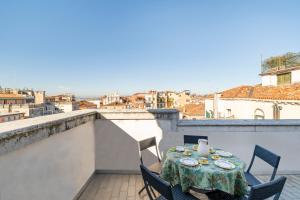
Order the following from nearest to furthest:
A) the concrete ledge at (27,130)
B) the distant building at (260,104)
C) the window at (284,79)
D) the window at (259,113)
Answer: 1. the concrete ledge at (27,130)
2. the distant building at (260,104)
3. the window at (259,113)
4. the window at (284,79)

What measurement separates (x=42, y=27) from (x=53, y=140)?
41.5 feet

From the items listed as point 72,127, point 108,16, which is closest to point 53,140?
point 72,127

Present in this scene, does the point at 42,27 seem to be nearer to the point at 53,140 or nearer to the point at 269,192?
the point at 53,140

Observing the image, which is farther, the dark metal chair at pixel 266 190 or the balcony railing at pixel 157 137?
the balcony railing at pixel 157 137

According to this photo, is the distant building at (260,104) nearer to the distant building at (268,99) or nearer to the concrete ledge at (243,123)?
the distant building at (268,99)

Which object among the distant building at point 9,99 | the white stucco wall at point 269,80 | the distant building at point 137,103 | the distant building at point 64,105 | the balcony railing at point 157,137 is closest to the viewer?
the balcony railing at point 157,137

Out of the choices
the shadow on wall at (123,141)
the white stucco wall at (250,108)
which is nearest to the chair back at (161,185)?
the shadow on wall at (123,141)

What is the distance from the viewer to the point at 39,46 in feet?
58.6

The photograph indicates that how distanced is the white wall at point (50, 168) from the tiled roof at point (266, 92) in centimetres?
920

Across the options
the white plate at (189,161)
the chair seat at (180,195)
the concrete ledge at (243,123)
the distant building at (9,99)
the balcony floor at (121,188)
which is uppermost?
the distant building at (9,99)

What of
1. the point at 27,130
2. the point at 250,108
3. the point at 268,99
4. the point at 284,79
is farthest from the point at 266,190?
the point at 284,79

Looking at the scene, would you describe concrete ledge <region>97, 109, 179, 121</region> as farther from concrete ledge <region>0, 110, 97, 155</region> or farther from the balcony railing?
concrete ledge <region>0, 110, 97, 155</region>

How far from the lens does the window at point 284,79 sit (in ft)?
41.2

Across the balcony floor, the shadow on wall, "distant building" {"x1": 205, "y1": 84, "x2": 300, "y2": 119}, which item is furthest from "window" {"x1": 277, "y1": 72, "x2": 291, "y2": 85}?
the shadow on wall
